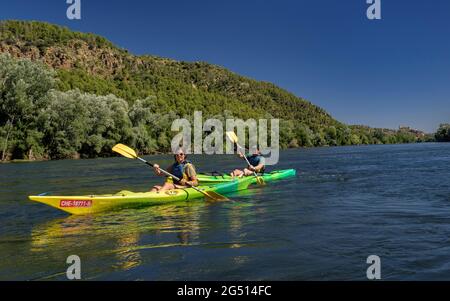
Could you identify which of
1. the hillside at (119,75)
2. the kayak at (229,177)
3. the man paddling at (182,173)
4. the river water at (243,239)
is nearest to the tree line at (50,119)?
the hillside at (119,75)

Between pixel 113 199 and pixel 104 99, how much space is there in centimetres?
4619

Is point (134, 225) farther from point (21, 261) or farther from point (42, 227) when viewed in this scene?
point (21, 261)

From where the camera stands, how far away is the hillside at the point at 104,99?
44969mm

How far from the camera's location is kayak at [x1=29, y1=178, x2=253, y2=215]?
10852 mm

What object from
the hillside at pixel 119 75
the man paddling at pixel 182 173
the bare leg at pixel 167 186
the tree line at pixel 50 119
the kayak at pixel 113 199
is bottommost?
the kayak at pixel 113 199

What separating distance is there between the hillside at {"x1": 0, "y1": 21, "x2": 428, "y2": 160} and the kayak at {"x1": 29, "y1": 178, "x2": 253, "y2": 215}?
3565 cm

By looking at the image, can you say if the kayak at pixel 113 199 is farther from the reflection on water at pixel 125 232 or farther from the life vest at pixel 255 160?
the life vest at pixel 255 160

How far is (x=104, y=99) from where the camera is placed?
55625 millimetres

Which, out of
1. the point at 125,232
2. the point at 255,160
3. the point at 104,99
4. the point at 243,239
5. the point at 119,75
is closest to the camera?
the point at 243,239

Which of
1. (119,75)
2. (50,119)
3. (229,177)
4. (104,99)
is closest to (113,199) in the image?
(229,177)

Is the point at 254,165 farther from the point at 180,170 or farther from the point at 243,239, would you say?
the point at 243,239

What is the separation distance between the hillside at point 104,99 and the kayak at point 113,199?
3565cm

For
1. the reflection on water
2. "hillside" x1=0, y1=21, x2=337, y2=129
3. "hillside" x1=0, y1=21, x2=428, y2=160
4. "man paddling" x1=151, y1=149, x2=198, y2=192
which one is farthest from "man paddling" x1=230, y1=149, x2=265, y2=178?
"hillside" x1=0, y1=21, x2=337, y2=129

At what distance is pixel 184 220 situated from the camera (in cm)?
1088
